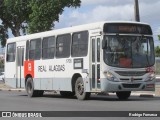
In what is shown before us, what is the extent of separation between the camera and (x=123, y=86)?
868 inches

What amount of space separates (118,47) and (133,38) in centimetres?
88

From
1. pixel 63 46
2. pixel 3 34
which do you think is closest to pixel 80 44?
pixel 63 46

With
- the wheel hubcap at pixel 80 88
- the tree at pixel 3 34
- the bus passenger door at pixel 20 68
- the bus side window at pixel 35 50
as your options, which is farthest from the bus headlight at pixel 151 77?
the tree at pixel 3 34

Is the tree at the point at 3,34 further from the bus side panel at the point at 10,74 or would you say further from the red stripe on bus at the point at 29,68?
the red stripe on bus at the point at 29,68

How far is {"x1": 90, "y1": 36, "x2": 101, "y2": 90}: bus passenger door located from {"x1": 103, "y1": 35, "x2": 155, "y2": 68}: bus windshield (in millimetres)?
445

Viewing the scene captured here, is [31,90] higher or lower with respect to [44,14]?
lower

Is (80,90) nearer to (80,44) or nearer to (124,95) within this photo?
(80,44)

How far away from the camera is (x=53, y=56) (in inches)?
1016

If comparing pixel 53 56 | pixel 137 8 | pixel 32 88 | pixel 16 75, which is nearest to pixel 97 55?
pixel 53 56

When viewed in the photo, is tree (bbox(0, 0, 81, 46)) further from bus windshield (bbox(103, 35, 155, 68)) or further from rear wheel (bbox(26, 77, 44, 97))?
bus windshield (bbox(103, 35, 155, 68))

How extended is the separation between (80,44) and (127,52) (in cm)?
231

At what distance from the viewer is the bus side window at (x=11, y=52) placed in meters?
30.1

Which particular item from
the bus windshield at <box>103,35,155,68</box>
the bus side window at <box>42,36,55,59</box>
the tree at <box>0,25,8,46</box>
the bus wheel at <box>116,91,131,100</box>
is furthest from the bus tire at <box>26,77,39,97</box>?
the tree at <box>0,25,8,46</box>

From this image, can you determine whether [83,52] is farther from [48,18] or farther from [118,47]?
[48,18]
